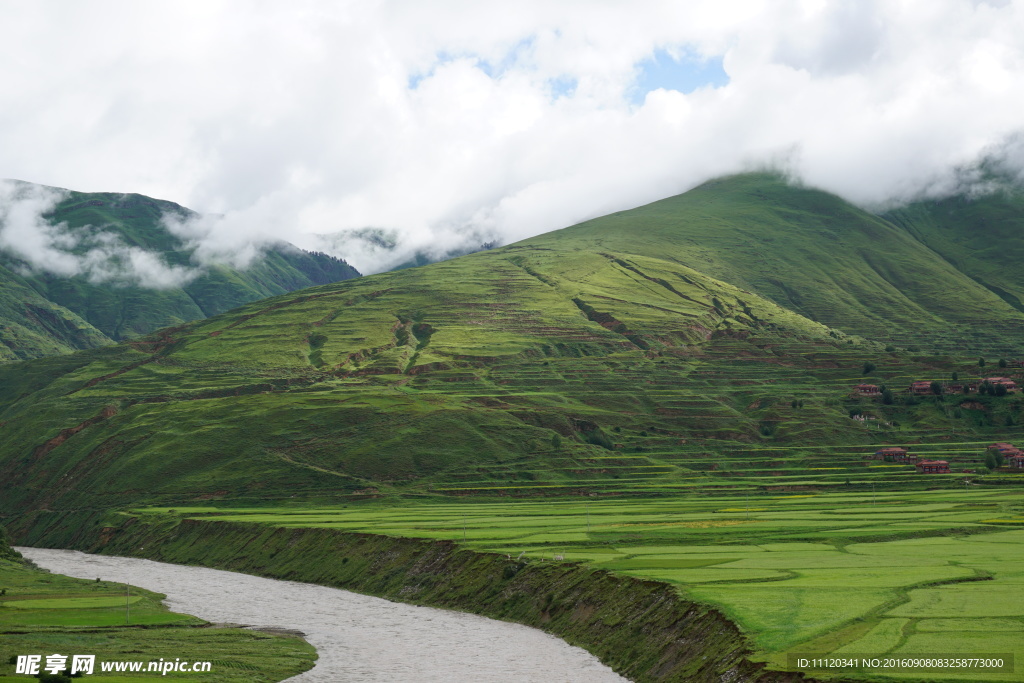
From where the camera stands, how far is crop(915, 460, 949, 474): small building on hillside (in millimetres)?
193887

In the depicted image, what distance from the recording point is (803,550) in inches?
4104

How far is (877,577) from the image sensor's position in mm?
81750

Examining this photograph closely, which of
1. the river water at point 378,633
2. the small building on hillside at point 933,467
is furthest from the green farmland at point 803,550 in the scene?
the small building on hillside at point 933,467

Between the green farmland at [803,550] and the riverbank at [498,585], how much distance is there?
2404 mm

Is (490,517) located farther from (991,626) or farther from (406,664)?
(991,626)

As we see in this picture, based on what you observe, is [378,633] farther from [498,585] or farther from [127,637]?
[127,637]

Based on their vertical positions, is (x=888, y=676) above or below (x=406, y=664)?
above

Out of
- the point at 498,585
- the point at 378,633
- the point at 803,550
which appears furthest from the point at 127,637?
the point at 803,550

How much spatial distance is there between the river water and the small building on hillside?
122 m

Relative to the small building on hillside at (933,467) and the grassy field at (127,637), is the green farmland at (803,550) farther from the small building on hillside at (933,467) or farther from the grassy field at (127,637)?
the grassy field at (127,637)

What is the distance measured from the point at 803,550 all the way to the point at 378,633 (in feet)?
146

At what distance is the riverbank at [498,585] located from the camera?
2773 inches

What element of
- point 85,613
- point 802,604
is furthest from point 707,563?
point 85,613

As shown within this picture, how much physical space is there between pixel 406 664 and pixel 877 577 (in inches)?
1530
